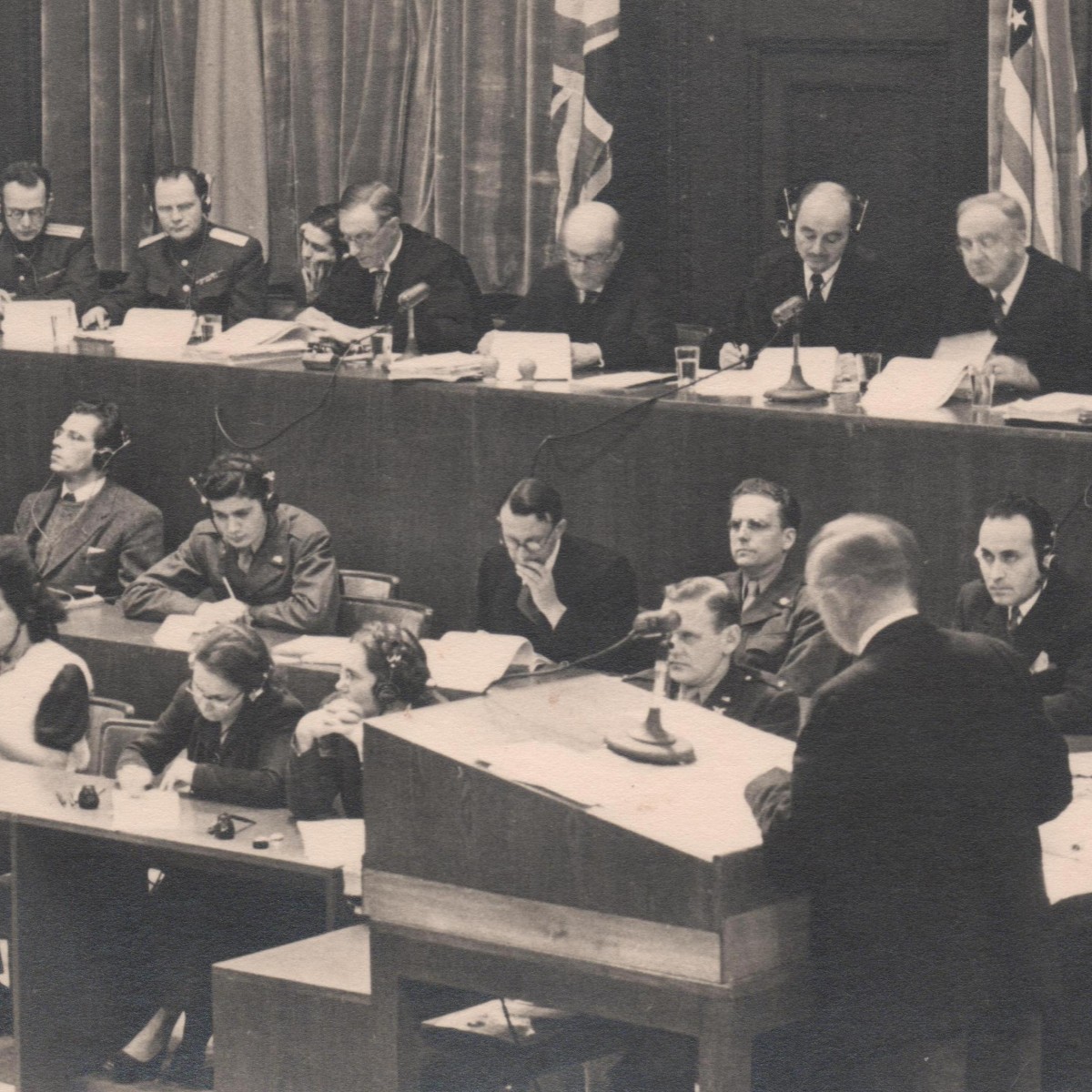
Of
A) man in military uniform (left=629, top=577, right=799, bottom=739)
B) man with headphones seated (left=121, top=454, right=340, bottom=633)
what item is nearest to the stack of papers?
man with headphones seated (left=121, top=454, right=340, bottom=633)

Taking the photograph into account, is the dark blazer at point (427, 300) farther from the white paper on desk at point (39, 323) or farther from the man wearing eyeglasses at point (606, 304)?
the white paper on desk at point (39, 323)

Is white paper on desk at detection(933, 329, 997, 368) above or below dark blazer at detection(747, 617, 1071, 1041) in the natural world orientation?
above

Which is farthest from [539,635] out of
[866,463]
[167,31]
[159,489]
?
[167,31]

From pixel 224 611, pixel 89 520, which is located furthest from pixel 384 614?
pixel 89 520

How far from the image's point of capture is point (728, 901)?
10.2 ft

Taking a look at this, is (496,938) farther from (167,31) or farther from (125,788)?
(167,31)

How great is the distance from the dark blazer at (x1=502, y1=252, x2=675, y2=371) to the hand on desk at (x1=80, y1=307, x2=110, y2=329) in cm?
159

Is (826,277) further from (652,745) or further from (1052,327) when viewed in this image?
(652,745)

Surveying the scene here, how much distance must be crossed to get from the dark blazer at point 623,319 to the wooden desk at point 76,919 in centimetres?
233

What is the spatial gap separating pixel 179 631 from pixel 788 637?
177cm

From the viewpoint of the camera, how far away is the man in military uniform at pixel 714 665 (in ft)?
14.7

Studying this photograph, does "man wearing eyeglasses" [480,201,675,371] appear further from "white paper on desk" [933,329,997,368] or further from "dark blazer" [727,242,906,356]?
"white paper on desk" [933,329,997,368]

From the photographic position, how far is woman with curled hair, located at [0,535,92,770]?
5309 mm

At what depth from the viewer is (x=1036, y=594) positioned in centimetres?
486
